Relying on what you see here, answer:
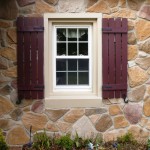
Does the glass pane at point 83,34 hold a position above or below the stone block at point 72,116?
above

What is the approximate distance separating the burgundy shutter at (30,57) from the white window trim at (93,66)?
4.5 inches

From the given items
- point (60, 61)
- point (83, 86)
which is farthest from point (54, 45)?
point (83, 86)

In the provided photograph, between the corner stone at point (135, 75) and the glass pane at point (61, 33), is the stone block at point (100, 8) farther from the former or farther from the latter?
the corner stone at point (135, 75)

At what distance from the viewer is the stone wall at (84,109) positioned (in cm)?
616

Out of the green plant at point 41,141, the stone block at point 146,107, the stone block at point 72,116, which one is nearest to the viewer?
the green plant at point 41,141

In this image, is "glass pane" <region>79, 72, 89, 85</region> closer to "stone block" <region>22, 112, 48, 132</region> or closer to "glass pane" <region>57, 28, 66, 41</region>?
"glass pane" <region>57, 28, 66, 41</region>

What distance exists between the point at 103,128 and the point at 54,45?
1.84 m

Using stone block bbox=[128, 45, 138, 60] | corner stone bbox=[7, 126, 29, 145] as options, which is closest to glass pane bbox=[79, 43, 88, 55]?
stone block bbox=[128, 45, 138, 60]

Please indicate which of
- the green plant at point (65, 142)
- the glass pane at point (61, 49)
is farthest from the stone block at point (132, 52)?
the green plant at point (65, 142)

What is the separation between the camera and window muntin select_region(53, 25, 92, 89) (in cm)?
645

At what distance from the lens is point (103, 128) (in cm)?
636

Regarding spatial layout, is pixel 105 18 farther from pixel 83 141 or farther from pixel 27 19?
pixel 83 141

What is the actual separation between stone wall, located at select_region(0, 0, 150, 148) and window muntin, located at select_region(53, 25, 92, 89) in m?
0.45

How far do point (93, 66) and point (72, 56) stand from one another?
448mm
